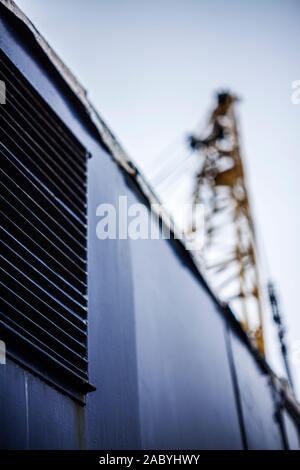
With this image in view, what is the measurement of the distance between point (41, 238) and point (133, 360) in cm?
141

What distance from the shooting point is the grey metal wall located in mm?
3598

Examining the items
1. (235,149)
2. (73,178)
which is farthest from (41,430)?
(235,149)

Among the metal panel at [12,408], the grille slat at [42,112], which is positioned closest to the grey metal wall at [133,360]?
the metal panel at [12,408]

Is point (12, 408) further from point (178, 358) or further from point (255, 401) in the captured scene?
point (255, 401)

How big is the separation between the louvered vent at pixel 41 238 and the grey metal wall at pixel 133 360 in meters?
0.16

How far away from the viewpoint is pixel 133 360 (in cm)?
498

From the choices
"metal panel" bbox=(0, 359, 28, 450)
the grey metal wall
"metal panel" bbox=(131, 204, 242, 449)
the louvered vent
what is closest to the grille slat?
the louvered vent

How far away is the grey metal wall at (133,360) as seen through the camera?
142 inches

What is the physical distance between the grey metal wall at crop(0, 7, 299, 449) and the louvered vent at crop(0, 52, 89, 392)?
0.16 meters

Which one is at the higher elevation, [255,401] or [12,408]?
[255,401]

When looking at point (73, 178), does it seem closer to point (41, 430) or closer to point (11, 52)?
point (11, 52)

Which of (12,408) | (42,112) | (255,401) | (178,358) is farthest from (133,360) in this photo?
(255,401)

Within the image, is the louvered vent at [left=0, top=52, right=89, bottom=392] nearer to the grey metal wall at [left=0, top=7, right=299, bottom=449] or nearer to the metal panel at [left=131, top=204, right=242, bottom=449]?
the grey metal wall at [left=0, top=7, right=299, bottom=449]
